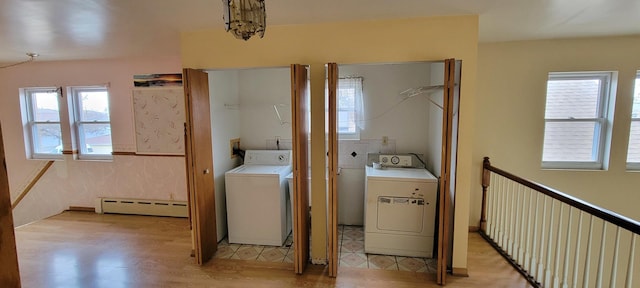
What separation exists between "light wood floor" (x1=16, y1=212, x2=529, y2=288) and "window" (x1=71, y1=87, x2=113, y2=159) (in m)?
1.25

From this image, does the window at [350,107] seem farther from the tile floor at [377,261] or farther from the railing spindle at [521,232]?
the railing spindle at [521,232]

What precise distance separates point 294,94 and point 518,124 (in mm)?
2551

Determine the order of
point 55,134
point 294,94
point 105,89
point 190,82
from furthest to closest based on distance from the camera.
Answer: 1. point 55,134
2. point 105,89
3. point 190,82
4. point 294,94

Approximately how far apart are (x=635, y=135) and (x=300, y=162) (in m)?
3.65

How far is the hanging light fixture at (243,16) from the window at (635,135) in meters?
3.99

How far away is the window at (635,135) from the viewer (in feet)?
9.68

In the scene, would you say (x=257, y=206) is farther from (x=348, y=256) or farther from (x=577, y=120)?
(x=577, y=120)

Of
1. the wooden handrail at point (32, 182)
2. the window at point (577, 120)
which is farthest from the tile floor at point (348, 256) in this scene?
the wooden handrail at point (32, 182)

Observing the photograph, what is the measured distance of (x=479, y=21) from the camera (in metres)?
2.32

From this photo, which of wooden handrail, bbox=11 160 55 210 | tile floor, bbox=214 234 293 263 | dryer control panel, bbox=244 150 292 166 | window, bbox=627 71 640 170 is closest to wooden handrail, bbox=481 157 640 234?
window, bbox=627 71 640 170

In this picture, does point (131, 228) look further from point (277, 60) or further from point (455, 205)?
point (455, 205)

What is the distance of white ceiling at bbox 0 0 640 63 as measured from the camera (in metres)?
1.93

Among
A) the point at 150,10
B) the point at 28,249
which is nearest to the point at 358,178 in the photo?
the point at 150,10

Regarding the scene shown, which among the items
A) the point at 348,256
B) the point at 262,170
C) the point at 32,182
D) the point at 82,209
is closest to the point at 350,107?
the point at 262,170
